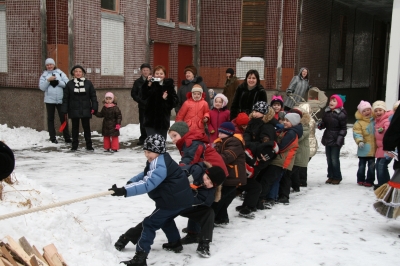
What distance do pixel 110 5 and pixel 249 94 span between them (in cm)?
709

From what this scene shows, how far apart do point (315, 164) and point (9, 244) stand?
25.6ft

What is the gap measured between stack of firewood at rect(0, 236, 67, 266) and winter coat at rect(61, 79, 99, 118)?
6.87m

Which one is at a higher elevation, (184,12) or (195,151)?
(184,12)

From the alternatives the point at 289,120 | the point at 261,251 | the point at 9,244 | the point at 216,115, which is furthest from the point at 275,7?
the point at 9,244

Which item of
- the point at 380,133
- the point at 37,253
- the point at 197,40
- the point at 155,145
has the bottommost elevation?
the point at 37,253

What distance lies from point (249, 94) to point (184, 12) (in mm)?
9888

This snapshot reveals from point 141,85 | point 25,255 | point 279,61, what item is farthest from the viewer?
point 279,61

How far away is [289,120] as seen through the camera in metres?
7.20

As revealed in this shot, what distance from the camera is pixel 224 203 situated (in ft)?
19.7

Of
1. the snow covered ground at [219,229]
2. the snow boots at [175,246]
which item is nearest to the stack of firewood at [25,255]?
the snow covered ground at [219,229]

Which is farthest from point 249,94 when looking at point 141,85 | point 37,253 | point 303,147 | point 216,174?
point 37,253

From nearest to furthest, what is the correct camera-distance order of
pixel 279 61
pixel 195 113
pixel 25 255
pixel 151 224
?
pixel 25 255
pixel 151 224
pixel 195 113
pixel 279 61

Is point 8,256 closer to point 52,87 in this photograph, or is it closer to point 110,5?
point 52,87

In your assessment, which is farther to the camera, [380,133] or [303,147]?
[380,133]
